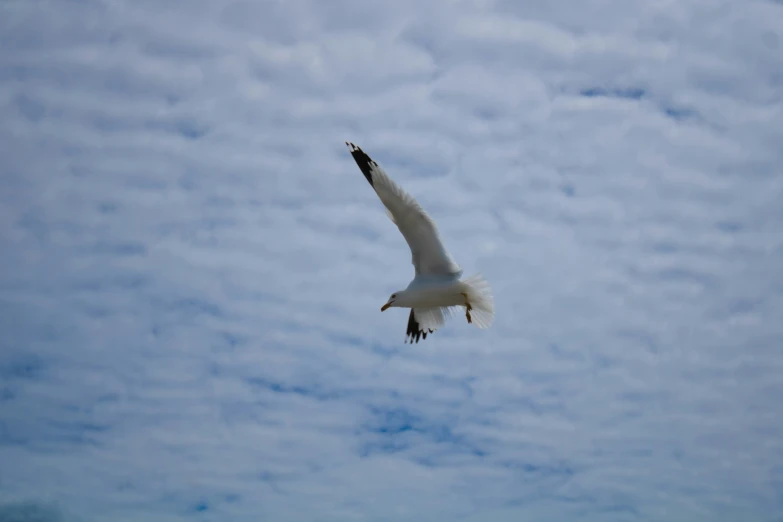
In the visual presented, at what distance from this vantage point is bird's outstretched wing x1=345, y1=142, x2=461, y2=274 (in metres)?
13.8

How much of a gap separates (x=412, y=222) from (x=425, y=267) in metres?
0.84

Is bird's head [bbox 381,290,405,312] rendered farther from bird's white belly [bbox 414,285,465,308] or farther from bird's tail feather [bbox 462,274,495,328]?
bird's tail feather [bbox 462,274,495,328]

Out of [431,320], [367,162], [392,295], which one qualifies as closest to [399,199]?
[367,162]

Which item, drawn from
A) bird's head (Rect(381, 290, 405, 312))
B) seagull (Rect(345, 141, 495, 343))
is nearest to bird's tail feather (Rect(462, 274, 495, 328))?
seagull (Rect(345, 141, 495, 343))

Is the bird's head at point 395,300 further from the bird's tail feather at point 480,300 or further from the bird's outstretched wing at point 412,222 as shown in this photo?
the bird's tail feather at point 480,300

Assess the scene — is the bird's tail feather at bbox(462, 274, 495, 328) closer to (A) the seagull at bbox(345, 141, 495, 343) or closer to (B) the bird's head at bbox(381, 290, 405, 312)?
(A) the seagull at bbox(345, 141, 495, 343)

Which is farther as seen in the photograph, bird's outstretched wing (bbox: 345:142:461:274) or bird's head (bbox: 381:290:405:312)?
bird's head (bbox: 381:290:405:312)

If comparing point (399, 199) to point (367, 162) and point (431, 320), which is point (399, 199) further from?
point (431, 320)

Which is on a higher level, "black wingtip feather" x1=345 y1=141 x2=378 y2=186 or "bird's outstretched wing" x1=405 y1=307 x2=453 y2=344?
"black wingtip feather" x1=345 y1=141 x2=378 y2=186

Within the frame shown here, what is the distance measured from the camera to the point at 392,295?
14.7 metres

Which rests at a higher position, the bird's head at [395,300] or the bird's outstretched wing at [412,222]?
the bird's outstretched wing at [412,222]

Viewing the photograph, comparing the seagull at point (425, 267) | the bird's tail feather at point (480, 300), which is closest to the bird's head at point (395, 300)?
the seagull at point (425, 267)

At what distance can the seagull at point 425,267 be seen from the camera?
13828 millimetres

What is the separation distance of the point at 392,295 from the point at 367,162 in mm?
2055
